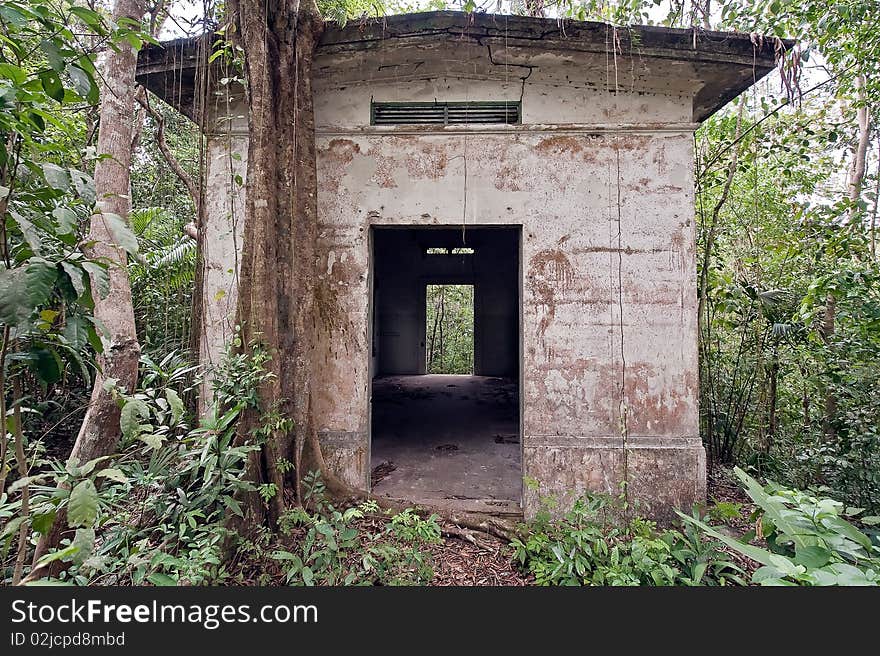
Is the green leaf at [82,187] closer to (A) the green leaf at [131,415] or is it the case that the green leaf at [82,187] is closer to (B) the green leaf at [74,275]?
(B) the green leaf at [74,275]

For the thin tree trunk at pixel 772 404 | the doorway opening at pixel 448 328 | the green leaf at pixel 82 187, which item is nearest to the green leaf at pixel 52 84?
the green leaf at pixel 82 187

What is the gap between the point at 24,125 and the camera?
140 cm

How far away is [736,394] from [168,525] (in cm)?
565

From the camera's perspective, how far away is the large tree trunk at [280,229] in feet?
10.1

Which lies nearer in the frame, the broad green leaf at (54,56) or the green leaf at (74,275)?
the green leaf at (74,275)

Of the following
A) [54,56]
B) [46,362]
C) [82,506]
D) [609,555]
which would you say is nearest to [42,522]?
[82,506]

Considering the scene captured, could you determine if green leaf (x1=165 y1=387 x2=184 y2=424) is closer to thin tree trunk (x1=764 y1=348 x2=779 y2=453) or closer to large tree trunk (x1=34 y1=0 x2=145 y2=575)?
large tree trunk (x1=34 y1=0 x2=145 y2=575)

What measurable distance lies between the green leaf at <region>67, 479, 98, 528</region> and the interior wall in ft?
28.0

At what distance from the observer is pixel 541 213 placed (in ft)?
12.2

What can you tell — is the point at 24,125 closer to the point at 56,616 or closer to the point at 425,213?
the point at 56,616

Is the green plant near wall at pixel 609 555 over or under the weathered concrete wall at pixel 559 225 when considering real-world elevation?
under

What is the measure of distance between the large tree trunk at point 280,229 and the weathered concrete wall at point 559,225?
251 mm

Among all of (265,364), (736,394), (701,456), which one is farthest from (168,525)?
(736,394)

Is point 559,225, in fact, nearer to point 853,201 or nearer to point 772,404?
point 853,201
